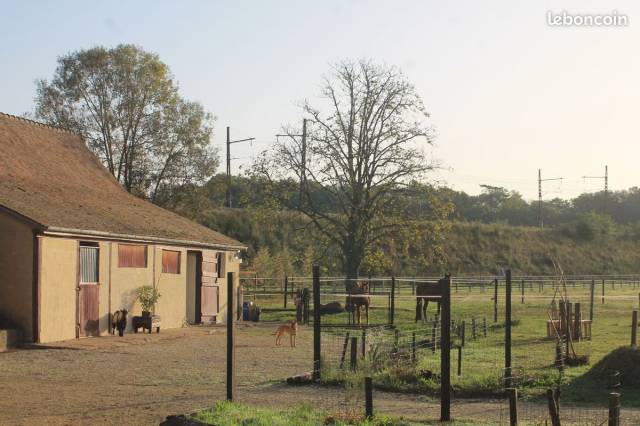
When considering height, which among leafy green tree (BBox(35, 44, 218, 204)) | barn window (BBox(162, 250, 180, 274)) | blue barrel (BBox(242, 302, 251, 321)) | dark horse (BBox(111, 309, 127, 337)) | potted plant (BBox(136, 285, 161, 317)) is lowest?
blue barrel (BBox(242, 302, 251, 321))

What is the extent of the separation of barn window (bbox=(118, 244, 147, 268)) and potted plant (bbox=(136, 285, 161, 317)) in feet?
2.15

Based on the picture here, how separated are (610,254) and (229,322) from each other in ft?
238

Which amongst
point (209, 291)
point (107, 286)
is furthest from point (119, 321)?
point (209, 291)

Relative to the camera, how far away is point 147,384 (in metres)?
14.1

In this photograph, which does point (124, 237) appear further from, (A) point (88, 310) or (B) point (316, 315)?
(B) point (316, 315)

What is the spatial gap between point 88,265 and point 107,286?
96 cm

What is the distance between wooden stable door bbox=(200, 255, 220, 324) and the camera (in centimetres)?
2786

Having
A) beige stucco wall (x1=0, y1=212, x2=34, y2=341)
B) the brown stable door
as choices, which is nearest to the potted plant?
the brown stable door

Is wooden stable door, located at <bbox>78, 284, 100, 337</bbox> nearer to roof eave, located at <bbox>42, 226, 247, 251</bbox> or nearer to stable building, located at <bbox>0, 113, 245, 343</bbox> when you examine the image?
stable building, located at <bbox>0, 113, 245, 343</bbox>

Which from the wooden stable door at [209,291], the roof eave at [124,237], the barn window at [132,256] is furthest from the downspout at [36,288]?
the wooden stable door at [209,291]

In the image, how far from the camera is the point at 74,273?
20453 mm

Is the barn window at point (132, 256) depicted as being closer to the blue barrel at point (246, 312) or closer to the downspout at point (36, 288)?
the downspout at point (36, 288)

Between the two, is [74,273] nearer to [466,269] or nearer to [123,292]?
[123,292]

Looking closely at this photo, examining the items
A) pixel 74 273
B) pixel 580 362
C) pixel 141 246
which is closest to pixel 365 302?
pixel 141 246
